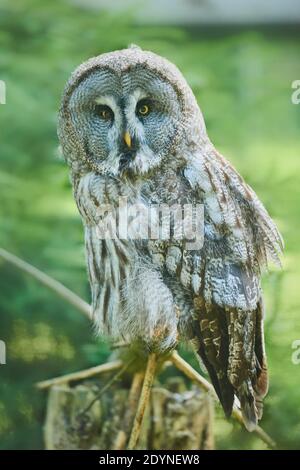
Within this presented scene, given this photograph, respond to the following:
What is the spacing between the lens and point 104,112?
84.4 inches

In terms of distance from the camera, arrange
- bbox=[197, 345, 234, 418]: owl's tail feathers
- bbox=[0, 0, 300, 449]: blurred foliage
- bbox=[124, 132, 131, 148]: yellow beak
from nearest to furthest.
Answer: bbox=[124, 132, 131, 148]: yellow beak, bbox=[197, 345, 234, 418]: owl's tail feathers, bbox=[0, 0, 300, 449]: blurred foliage

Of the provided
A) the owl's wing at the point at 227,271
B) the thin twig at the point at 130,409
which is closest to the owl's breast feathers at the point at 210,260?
the owl's wing at the point at 227,271

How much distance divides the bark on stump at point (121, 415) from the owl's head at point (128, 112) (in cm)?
79

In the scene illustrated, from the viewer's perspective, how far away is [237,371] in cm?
220

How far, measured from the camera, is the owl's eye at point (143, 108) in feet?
6.98

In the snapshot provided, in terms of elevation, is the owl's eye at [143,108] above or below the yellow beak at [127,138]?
above

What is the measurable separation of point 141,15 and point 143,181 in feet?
2.01

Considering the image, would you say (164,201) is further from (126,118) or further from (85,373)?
(85,373)

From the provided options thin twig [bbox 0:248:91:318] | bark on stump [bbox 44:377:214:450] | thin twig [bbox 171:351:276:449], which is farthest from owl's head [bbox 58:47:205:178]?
Answer: bark on stump [bbox 44:377:214:450]

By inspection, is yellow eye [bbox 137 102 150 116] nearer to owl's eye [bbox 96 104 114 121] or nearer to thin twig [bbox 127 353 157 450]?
owl's eye [bbox 96 104 114 121]

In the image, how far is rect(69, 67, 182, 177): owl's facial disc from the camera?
2107 millimetres

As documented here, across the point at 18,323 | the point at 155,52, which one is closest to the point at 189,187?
the point at 155,52

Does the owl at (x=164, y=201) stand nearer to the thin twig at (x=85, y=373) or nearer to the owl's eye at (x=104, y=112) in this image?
the owl's eye at (x=104, y=112)
